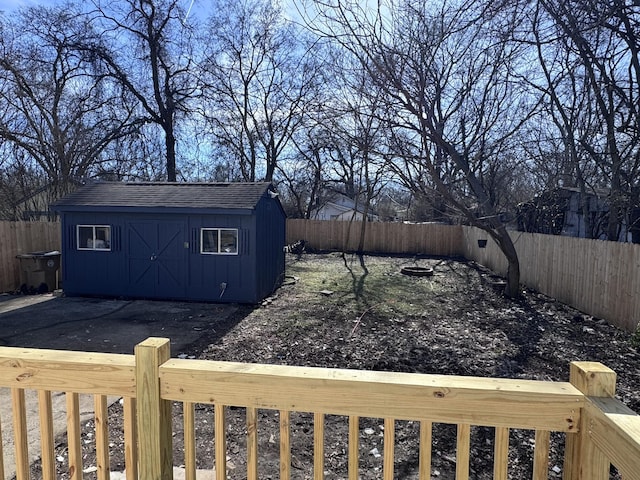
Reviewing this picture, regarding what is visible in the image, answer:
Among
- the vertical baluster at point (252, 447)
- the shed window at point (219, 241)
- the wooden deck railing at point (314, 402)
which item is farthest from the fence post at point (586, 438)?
the shed window at point (219, 241)

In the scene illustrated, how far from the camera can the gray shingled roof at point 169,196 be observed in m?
8.62

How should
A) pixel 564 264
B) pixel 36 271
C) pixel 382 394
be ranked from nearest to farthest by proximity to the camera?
pixel 382 394 → pixel 564 264 → pixel 36 271

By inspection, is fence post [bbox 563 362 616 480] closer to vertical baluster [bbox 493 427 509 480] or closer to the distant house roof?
vertical baluster [bbox 493 427 509 480]

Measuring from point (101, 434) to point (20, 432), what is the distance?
12.8 inches

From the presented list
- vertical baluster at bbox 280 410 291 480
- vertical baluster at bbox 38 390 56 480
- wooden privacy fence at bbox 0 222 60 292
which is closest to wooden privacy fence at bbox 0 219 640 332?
wooden privacy fence at bbox 0 222 60 292

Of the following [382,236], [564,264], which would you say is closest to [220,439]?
[564,264]

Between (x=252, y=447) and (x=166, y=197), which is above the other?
(x=166, y=197)

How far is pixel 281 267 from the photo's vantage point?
10.9 meters

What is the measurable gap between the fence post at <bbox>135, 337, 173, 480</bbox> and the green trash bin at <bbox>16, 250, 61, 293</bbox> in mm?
9981

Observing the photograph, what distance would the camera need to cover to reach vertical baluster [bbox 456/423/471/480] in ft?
4.09

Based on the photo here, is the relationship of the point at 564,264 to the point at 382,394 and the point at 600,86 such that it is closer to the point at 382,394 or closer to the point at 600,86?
the point at 600,86

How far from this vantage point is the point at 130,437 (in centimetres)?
142

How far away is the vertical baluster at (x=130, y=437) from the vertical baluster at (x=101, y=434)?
95 mm

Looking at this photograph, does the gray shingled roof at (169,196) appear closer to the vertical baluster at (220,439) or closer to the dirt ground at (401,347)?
the dirt ground at (401,347)
